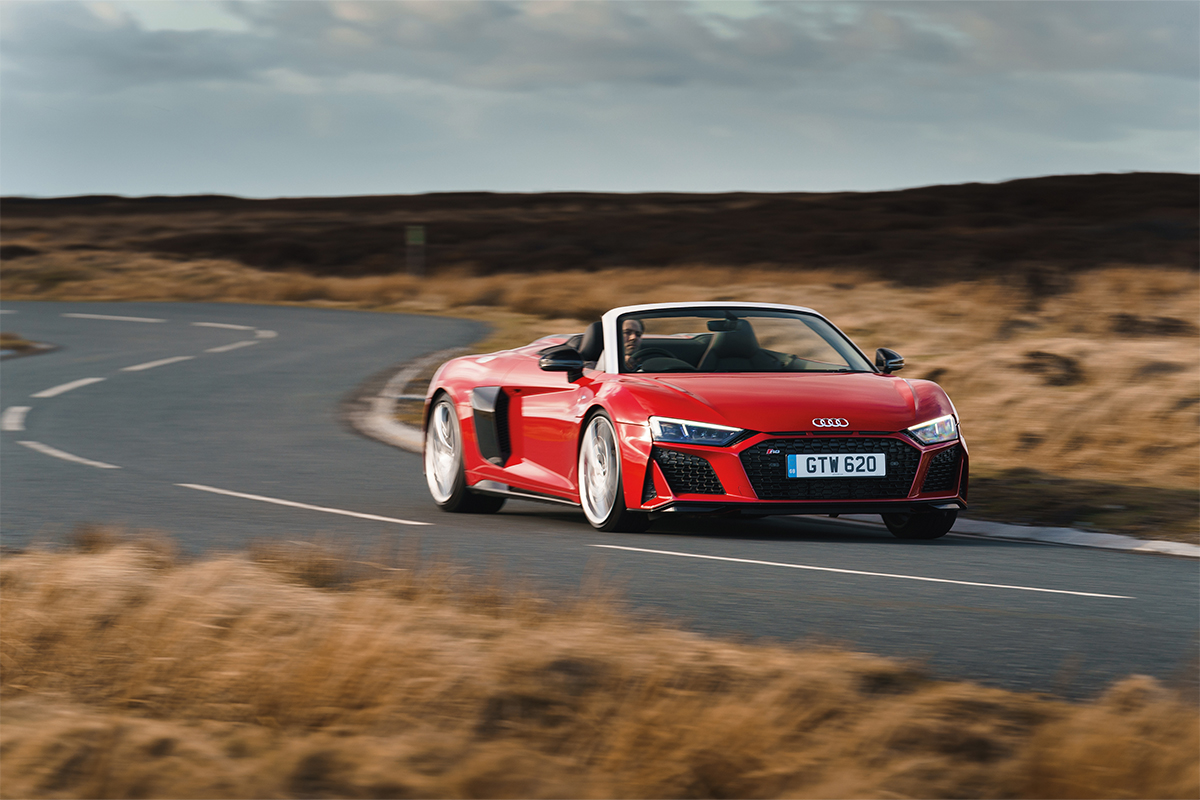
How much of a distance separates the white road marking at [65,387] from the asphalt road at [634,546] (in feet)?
1.15

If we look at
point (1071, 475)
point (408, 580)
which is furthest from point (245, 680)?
point (1071, 475)

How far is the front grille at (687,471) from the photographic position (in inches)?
375

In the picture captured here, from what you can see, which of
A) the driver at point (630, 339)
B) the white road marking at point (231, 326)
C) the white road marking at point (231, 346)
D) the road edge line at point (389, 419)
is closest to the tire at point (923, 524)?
the driver at point (630, 339)

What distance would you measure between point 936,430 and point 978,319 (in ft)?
61.1

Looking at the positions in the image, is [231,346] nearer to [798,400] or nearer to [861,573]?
[798,400]

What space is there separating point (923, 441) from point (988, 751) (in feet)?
16.9

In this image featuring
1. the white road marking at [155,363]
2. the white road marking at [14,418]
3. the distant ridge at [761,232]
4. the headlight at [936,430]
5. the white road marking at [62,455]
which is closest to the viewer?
the headlight at [936,430]

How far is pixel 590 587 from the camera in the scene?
7777mm

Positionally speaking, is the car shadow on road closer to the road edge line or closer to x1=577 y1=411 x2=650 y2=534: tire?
x1=577 y1=411 x2=650 y2=534: tire

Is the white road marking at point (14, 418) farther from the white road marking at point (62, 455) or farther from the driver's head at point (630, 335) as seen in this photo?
the driver's head at point (630, 335)

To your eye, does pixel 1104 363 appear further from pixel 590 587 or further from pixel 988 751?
pixel 988 751

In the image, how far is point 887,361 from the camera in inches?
426

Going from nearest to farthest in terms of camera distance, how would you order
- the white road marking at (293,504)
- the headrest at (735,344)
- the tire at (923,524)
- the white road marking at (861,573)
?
1. the white road marking at (861,573)
2. the tire at (923,524)
3. the headrest at (735,344)
4. the white road marking at (293,504)

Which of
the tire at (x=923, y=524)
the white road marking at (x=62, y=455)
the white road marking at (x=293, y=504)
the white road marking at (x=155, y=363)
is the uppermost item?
A: the tire at (x=923, y=524)
